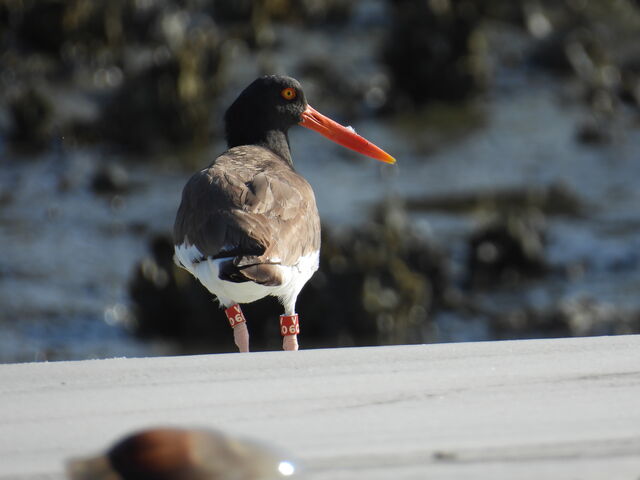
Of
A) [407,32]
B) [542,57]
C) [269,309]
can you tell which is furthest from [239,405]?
[542,57]

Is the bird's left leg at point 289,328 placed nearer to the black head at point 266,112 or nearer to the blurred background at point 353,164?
the black head at point 266,112

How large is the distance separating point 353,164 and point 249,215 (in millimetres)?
7318

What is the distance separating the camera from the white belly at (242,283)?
3.61m

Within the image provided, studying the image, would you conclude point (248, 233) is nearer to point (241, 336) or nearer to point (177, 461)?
point (241, 336)

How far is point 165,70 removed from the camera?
1156 cm

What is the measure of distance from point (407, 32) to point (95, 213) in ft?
13.0

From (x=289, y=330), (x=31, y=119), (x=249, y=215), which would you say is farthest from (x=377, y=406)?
(x=31, y=119)

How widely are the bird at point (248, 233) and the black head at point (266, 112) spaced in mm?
169

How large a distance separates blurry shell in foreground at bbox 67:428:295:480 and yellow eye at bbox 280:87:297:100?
3235 mm

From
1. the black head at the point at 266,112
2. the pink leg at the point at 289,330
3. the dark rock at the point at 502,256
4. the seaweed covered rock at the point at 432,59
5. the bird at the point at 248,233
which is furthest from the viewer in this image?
the seaweed covered rock at the point at 432,59

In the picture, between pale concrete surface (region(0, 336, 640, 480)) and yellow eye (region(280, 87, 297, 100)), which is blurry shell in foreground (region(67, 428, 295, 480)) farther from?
yellow eye (region(280, 87, 297, 100))

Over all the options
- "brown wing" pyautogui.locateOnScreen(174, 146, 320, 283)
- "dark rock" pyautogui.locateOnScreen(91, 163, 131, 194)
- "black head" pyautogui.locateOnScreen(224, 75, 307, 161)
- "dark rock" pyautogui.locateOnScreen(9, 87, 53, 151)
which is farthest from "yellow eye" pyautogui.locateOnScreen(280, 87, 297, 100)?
"dark rock" pyautogui.locateOnScreen(9, 87, 53, 151)

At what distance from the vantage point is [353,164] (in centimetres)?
1102

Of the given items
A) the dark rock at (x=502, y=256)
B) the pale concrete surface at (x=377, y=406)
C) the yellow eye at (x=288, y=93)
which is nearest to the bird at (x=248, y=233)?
the yellow eye at (x=288, y=93)
